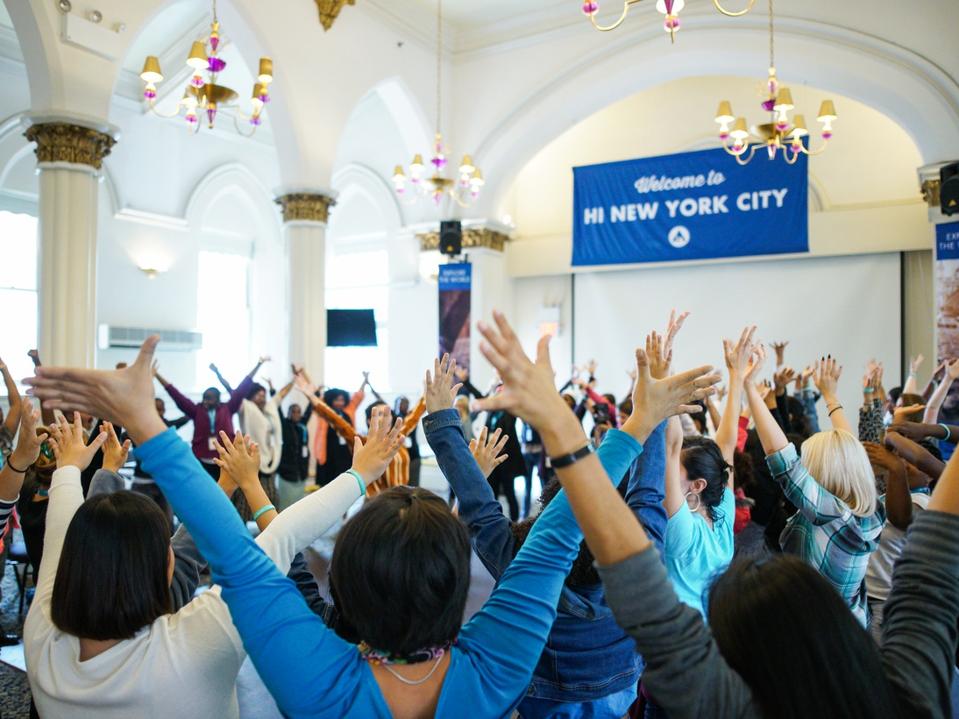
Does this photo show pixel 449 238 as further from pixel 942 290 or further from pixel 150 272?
pixel 942 290

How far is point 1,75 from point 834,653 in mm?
10339

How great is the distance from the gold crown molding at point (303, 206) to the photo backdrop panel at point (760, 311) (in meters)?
4.70

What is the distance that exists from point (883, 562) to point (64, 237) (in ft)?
19.4

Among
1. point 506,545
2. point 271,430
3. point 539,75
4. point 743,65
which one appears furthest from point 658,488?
point 539,75

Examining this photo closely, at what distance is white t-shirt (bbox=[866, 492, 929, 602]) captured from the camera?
2264 millimetres

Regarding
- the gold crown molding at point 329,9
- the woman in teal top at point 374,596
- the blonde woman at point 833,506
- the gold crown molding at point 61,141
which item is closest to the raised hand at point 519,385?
the woman in teal top at point 374,596

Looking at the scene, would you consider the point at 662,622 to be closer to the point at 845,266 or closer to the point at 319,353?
the point at 319,353

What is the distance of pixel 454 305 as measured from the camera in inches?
407

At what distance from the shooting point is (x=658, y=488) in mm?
1566

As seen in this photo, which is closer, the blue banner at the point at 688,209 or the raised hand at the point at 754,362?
the raised hand at the point at 754,362

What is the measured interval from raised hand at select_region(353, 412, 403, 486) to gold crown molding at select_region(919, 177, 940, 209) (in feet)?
26.0

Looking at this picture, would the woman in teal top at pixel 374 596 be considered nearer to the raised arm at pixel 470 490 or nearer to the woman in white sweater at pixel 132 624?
the woman in white sweater at pixel 132 624

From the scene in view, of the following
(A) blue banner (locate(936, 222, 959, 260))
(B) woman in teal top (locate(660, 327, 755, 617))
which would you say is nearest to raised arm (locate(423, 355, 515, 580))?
(B) woman in teal top (locate(660, 327, 755, 617))

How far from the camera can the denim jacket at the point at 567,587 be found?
5.04 ft
